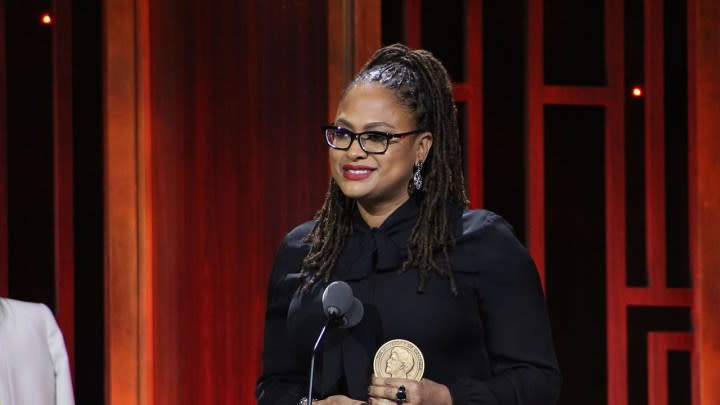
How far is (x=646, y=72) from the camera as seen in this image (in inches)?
136

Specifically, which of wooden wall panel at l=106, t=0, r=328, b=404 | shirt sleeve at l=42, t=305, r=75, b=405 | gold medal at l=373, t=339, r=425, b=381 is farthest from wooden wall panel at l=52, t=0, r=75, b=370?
gold medal at l=373, t=339, r=425, b=381

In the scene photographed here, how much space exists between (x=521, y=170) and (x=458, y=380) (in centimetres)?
161

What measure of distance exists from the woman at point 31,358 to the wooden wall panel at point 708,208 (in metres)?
1.93

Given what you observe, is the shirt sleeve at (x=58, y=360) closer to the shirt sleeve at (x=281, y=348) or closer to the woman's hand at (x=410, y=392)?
the shirt sleeve at (x=281, y=348)

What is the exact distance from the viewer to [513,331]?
1997 millimetres

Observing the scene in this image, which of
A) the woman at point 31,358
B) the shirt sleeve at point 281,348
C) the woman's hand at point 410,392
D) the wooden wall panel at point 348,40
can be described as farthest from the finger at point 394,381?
the wooden wall panel at point 348,40

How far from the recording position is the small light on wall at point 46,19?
11.1ft

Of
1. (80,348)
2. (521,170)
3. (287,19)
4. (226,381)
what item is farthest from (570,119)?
(80,348)

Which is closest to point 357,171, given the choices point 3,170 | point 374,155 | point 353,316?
point 374,155

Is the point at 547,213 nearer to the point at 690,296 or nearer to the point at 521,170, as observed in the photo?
the point at 521,170

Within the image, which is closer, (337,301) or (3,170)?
(337,301)

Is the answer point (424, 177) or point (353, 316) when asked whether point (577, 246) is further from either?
point (353, 316)

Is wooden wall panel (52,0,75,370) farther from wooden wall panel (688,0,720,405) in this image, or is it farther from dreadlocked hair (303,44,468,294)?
wooden wall panel (688,0,720,405)

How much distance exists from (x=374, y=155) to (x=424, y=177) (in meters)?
0.16
